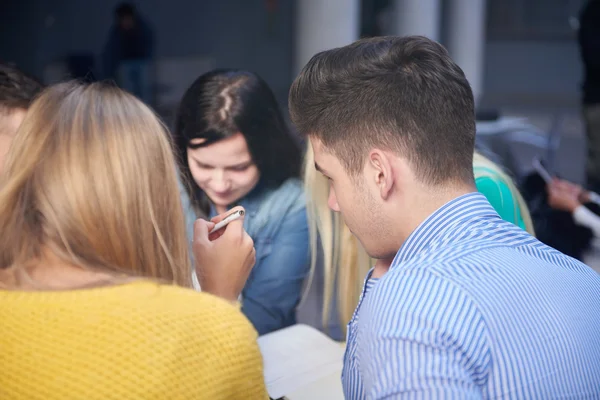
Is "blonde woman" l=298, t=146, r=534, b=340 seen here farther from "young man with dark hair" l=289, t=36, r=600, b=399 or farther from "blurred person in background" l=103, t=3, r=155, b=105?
"blurred person in background" l=103, t=3, r=155, b=105

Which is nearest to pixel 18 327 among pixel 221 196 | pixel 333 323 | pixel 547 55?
pixel 221 196

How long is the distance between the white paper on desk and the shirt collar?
1.63 ft

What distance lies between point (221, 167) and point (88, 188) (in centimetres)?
91

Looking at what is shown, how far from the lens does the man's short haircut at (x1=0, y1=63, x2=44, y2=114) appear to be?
1.65m

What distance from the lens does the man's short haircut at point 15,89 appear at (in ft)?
5.42

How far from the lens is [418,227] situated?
3.50ft

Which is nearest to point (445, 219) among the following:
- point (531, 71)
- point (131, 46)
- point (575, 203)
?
point (575, 203)

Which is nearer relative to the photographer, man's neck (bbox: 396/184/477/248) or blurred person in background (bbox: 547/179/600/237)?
man's neck (bbox: 396/184/477/248)

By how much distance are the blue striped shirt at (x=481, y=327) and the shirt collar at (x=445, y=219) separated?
3 centimetres

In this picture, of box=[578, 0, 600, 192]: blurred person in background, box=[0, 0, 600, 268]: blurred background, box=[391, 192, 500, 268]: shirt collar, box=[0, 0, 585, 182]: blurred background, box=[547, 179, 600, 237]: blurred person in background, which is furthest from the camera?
box=[0, 0, 585, 182]: blurred background

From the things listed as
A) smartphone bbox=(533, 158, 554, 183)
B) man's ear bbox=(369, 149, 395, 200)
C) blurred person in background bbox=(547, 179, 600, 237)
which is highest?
man's ear bbox=(369, 149, 395, 200)

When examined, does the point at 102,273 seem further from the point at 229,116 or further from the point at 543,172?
the point at 543,172

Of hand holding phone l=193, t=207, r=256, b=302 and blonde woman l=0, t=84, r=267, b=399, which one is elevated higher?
blonde woman l=0, t=84, r=267, b=399

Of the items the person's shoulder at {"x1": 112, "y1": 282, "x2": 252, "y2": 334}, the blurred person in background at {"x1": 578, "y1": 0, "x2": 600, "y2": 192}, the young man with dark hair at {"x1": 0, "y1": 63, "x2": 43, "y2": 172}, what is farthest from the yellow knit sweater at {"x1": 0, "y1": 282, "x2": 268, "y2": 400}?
the blurred person in background at {"x1": 578, "y1": 0, "x2": 600, "y2": 192}
